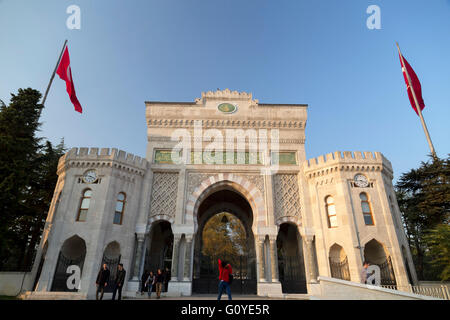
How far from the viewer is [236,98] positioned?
1869 cm

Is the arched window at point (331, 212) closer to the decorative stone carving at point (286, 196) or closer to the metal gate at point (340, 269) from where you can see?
the decorative stone carving at point (286, 196)

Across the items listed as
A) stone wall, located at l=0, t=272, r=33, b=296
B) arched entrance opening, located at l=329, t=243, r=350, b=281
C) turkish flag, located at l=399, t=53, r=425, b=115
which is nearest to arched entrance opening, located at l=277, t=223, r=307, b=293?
arched entrance opening, located at l=329, t=243, r=350, b=281

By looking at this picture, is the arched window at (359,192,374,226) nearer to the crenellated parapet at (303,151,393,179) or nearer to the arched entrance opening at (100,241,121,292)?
the crenellated parapet at (303,151,393,179)

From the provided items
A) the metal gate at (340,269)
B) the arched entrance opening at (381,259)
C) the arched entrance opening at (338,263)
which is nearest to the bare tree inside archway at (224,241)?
the arched entrance opening at (338,263)

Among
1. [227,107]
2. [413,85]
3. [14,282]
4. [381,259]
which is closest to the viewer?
[14,282]

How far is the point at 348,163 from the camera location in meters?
15.3

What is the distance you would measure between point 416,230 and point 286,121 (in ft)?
51.9

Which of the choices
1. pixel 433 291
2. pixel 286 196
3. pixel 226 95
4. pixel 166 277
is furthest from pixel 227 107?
pixel 433 291

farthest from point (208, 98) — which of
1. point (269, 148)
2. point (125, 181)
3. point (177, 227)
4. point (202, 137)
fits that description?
point (177, 227)

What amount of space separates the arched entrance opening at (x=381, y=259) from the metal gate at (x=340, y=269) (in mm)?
1795

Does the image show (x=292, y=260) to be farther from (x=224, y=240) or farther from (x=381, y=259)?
(x=224, y=240)

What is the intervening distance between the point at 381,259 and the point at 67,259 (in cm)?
1698

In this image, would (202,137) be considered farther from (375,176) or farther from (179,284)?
(375,176)

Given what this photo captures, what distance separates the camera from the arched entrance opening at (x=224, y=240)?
1563 cm
